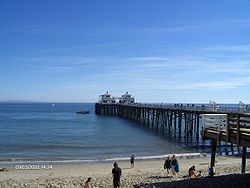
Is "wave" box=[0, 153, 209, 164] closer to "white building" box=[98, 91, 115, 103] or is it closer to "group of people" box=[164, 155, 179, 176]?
"group of people" box=[164, 155, 179, 176]

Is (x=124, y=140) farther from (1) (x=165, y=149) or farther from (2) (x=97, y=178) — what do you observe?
(2) (x=97, y=178)

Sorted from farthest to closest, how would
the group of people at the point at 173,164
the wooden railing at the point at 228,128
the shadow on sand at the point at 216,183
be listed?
the group of people at the point at 173,164 < the shadow on sand at the point at 216,183 < the wooden railing at the point at 228,128

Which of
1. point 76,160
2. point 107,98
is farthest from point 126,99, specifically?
point 76,160

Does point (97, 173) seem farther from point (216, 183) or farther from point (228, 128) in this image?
point (228, 128)

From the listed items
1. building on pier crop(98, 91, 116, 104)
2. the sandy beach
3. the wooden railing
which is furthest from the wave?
building on pier crop(98, 91, 116, 104)

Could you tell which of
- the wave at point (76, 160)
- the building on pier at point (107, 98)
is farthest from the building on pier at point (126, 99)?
the wave at point (76, 160)

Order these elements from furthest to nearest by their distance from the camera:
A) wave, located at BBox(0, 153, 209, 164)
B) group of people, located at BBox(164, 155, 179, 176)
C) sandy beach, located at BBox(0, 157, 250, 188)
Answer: wave, located at BBox(0, 153, 209, 164) < group of people, located at BBox(164, 155, 179, 176) < sandy beach, located at BBox(0, 157, 250, 188)

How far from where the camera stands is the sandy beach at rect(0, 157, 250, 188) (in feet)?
50.3

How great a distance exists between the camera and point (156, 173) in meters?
17.8

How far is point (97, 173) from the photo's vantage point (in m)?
18.9

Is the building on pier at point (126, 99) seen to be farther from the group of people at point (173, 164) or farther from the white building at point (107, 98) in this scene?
the group of people at point (173, 164)

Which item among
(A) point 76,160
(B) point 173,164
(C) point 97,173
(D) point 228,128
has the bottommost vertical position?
(A) point 76,160

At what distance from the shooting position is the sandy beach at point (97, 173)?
15.3 m

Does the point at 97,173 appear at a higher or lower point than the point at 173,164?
lower
